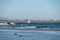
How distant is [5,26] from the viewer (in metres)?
1.93

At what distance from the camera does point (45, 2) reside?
1.91 meters

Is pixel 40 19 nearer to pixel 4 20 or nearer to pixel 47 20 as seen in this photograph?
pixel 47 20

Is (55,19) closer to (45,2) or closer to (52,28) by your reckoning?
(52,28)

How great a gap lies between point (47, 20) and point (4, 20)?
0.66 m

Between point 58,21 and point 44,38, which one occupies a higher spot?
point 58,21

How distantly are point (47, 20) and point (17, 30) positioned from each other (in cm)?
49

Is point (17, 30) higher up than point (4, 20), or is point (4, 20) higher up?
point (4, 20)

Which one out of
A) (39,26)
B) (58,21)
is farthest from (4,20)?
(58,21)

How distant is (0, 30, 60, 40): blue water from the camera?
1.91 metres

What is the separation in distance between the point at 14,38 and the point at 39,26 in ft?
1.41

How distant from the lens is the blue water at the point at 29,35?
1.91 metres

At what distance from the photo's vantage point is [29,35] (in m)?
1.92

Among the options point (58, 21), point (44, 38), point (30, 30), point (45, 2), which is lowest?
point (44, 38)

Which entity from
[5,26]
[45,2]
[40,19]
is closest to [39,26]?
[40,19]
